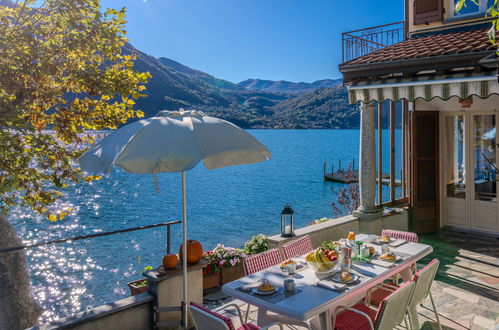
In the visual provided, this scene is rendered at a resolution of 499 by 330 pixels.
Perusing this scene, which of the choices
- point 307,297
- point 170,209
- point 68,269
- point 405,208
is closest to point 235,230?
point 170,209

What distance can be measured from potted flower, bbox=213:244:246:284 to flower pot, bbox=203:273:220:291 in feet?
0.24

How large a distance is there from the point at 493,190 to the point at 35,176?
8091 millimetres

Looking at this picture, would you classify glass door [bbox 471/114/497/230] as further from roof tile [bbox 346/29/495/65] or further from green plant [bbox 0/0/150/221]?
green plant [bbox 0/0/150/221]

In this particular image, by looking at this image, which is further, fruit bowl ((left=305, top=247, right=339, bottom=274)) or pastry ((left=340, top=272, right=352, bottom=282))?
fruit bowl ((left=305, top=247, right=339, bottom=274))

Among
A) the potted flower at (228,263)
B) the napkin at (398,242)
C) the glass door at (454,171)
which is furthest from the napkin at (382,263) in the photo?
the glass door at (454,171)

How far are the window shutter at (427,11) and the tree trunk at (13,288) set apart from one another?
8.47 meters

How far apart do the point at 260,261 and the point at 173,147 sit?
199 cm

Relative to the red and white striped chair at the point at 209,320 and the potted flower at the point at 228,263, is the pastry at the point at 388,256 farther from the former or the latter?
the potted flower at the point at 228,263

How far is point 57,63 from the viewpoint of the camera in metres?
4.86

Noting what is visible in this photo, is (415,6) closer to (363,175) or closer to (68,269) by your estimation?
(363,175)

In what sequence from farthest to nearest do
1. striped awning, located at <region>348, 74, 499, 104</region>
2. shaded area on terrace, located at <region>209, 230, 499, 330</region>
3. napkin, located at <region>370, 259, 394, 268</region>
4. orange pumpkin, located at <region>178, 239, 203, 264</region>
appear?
striped awning, located at <region>348, 74, 499, 104</region> < shaded area on terrace, located at <region>209, 230, 499, 330</region> < orange pumpkin, located at <region>178, 239, 203, 264</region> < napkin, located at <region>370, 259, 394, 268</region>

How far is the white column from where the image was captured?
25.2 feet

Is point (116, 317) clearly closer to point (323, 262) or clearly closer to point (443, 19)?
point (323, 262)

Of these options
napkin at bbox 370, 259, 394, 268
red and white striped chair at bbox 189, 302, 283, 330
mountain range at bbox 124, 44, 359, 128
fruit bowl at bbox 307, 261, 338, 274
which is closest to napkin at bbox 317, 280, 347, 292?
fruit bowl at bbox 307, 261, 338, 274
